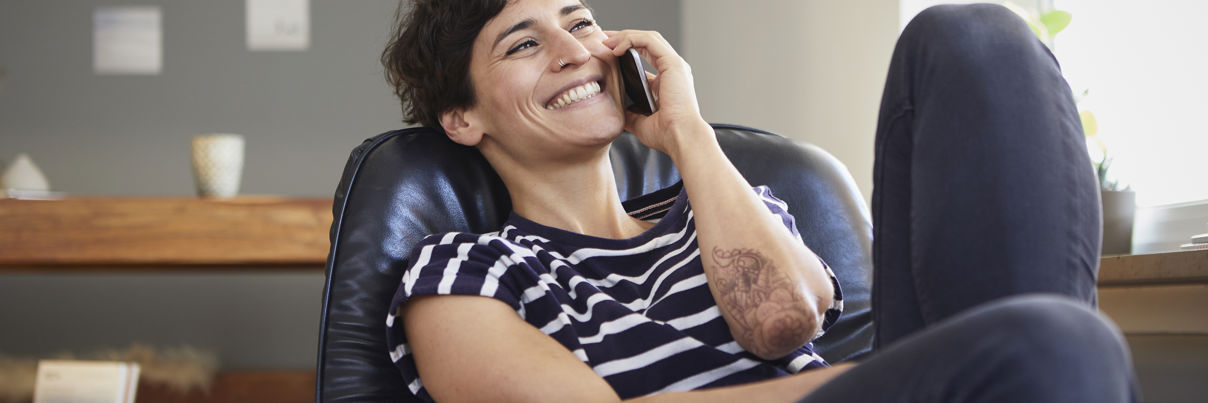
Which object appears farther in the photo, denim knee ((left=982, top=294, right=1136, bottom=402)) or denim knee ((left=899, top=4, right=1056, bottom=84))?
denim knee ((left=899, top=4, right=1056, bottom=84))

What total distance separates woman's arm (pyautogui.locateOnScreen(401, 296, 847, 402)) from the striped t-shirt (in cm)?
2

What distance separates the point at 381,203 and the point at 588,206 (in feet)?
0.95

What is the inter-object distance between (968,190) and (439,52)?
32.2 inches

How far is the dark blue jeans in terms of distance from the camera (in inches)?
29.8

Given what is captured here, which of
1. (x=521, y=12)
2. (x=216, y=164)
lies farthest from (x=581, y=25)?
(x=216, y=164)

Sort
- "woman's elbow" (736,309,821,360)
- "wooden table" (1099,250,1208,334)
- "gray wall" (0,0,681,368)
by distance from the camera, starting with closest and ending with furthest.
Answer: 1. "woman's elbow" (736,309,821,360)
2. "wooden table" (1099,250,1208,334)
3. "gray wall" (0,0,681,368)

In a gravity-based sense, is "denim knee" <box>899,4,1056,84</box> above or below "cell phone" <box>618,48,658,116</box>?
above

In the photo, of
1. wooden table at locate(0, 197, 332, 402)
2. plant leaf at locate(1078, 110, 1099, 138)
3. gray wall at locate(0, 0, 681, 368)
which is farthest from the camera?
gray wall at locate(0, 0, 681, 368)

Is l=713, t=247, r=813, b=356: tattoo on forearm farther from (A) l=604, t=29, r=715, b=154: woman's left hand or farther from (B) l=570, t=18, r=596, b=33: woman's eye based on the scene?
(B) l=570, t=18, r=596, b=33: woman's eye

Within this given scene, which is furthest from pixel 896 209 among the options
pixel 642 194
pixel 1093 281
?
pixel 642 194

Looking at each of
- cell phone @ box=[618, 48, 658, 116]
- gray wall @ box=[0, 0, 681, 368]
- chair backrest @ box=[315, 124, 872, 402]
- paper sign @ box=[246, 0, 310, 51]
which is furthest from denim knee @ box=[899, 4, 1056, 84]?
paper sign @ box=[246, 0, 310, 51]

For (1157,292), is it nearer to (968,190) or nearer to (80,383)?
(968,190)

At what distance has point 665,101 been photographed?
4.24 feet

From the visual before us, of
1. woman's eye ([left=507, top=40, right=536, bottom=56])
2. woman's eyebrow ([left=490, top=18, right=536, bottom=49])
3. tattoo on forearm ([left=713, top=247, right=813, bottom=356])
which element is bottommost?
tattoo on forearm ([left=713, top=247, right=813, bottom=356])
